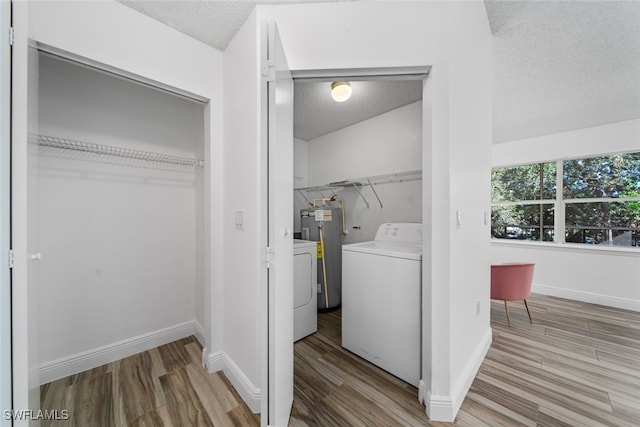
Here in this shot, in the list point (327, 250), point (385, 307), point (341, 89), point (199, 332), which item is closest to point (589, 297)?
point (385, 307)

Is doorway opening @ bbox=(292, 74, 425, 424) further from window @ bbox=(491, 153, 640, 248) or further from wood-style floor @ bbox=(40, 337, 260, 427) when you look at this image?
window @ bbox=(491, 153, 640, 248)

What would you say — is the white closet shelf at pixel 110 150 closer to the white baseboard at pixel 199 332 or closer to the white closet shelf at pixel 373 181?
the white baseboard at pixel 199 332

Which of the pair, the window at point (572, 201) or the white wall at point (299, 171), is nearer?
the window at point (572, 201)

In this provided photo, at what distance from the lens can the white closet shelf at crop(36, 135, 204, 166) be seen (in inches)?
64.3

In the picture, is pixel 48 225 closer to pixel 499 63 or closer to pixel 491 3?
pixel 491 3

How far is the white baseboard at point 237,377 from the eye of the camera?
1407mm

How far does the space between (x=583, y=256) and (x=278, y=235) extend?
4423mm

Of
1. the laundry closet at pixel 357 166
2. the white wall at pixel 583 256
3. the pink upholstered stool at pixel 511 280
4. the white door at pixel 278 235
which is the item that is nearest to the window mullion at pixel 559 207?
the white wall at pixel 583 256

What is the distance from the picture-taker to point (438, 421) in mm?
1320
